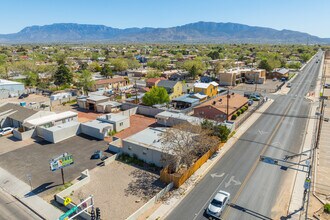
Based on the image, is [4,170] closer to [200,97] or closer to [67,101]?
[67,101]

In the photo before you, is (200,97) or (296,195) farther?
(200,97)

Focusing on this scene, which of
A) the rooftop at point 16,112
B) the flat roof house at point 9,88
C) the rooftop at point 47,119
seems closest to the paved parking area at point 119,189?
the rooftop at point 47,119

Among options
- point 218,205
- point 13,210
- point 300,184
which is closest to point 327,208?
point 300,184

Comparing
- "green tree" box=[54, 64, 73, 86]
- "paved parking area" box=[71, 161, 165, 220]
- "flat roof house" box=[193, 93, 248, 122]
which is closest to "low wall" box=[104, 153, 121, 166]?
"paved parking area" box=[71, 161, 165, 220]

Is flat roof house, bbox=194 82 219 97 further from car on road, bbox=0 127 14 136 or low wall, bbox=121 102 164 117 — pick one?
car on road, bbox=0 127 14 136

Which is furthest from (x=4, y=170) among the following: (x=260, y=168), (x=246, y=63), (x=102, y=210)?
(x=246, y=63)
